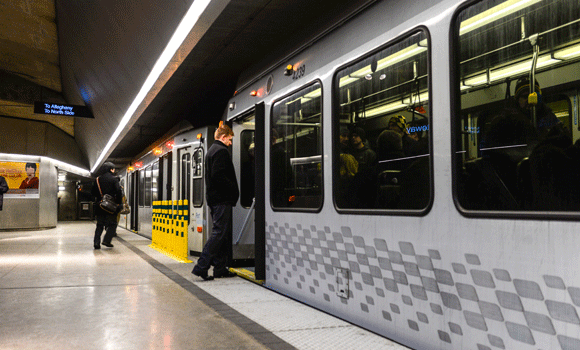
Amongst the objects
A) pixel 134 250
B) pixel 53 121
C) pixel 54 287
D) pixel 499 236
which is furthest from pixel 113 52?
pixel 53 121

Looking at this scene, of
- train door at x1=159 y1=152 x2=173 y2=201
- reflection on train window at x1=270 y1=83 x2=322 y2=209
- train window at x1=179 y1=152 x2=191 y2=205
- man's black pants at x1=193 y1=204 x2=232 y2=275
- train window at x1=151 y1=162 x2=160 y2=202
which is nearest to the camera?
reflection on train window at x1=270 y1=83 x2=322 y2=209

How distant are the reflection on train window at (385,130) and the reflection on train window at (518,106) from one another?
0.97ft

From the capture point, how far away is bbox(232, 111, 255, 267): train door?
6.57 meters

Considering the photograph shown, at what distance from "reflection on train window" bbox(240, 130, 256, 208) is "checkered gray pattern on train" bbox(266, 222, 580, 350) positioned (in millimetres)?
2096

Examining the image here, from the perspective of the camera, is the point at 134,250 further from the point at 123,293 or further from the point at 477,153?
the point at 477,153

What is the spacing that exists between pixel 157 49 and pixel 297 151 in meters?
3.46

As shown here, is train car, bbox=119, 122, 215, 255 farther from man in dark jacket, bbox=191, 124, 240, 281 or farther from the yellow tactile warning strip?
man in dark jacket, bbox=191, 124, 240, 281

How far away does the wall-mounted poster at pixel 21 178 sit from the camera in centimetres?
2002

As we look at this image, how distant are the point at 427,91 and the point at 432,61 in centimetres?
16

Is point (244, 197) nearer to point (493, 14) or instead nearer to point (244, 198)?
point (244, 198)

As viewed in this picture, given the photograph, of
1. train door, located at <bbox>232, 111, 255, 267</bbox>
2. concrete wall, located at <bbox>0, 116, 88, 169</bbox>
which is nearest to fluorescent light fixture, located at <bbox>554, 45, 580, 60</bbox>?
train door, located at <bbox>232, 111, 255, 267</bbox>

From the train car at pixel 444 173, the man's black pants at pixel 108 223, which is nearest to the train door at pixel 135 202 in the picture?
the man's black pants at pixel 108 223

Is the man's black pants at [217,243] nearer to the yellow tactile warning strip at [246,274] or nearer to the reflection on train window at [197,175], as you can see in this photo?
the yellow tactile warning strip at [246,274]

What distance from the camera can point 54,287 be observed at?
5445 mm
